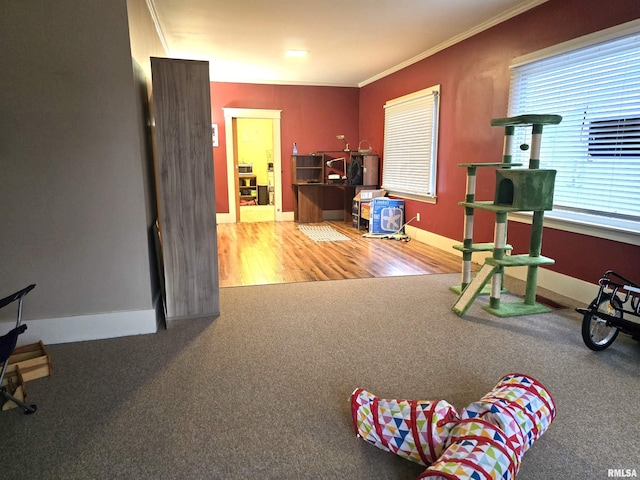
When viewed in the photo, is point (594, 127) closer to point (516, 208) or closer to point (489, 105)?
point (516, 208)

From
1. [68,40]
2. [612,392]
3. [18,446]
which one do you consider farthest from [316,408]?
[68,40]

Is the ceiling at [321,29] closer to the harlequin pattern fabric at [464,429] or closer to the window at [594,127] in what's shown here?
the window at [594,127]

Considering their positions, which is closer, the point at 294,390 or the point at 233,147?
the point at 294,390

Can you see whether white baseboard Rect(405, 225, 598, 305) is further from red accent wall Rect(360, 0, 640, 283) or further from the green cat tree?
the green cat tree

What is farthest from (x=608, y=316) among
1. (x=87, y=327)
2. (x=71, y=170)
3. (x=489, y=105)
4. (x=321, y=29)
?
(x=321, y=29)

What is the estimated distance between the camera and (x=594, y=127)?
3350 millimetres

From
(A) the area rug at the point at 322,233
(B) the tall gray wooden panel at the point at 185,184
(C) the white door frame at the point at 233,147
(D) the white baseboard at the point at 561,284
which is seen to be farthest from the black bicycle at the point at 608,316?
(C) the white door frame at the point at 233,147

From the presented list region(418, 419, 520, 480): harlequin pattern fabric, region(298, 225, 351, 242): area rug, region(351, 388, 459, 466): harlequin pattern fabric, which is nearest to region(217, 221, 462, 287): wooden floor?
region(298, 225, 351, 242): area rug

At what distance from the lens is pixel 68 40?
246cm

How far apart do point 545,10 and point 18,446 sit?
192 inches

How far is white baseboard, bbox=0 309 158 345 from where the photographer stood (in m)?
2.65

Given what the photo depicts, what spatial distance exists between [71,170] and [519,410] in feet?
9.16

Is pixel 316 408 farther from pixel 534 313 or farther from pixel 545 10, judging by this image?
pixel 545 10

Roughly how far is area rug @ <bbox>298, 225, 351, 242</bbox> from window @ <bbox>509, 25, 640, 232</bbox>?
317cm
